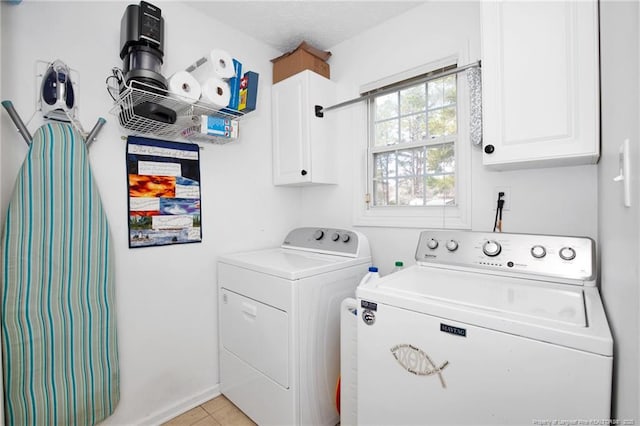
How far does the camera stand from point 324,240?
2.09 m

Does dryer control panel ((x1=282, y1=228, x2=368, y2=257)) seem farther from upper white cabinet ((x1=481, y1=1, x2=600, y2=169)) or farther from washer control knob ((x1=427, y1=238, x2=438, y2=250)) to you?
upper white cabinet ((x1=481, y1=1, x2=600, y2=169))

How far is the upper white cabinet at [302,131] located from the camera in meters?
2.16

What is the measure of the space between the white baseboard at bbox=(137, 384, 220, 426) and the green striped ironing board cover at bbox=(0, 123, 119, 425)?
0.31 meters

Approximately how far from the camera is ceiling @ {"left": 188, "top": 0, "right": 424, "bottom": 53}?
1.89 metres

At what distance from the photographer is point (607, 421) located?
75cm

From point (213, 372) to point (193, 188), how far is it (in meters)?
1.25

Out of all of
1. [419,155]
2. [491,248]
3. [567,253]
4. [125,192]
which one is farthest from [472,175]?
[125,192]

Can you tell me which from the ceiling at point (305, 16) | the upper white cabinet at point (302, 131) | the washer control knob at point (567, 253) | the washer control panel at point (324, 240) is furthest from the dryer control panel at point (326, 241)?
the ceiling at point (305, 16)

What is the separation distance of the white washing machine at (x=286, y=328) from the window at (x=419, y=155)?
41 cm

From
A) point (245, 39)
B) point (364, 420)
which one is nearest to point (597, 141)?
point (364, 420)

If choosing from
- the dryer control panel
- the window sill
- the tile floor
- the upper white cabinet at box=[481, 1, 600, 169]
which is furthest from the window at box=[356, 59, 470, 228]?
the tile floor

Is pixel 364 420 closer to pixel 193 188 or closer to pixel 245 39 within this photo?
pixel 193 188

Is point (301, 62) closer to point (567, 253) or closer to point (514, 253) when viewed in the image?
point (514, 253)

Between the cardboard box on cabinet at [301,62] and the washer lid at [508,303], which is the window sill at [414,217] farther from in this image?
the cardboard box on cabinet at [301,62]
